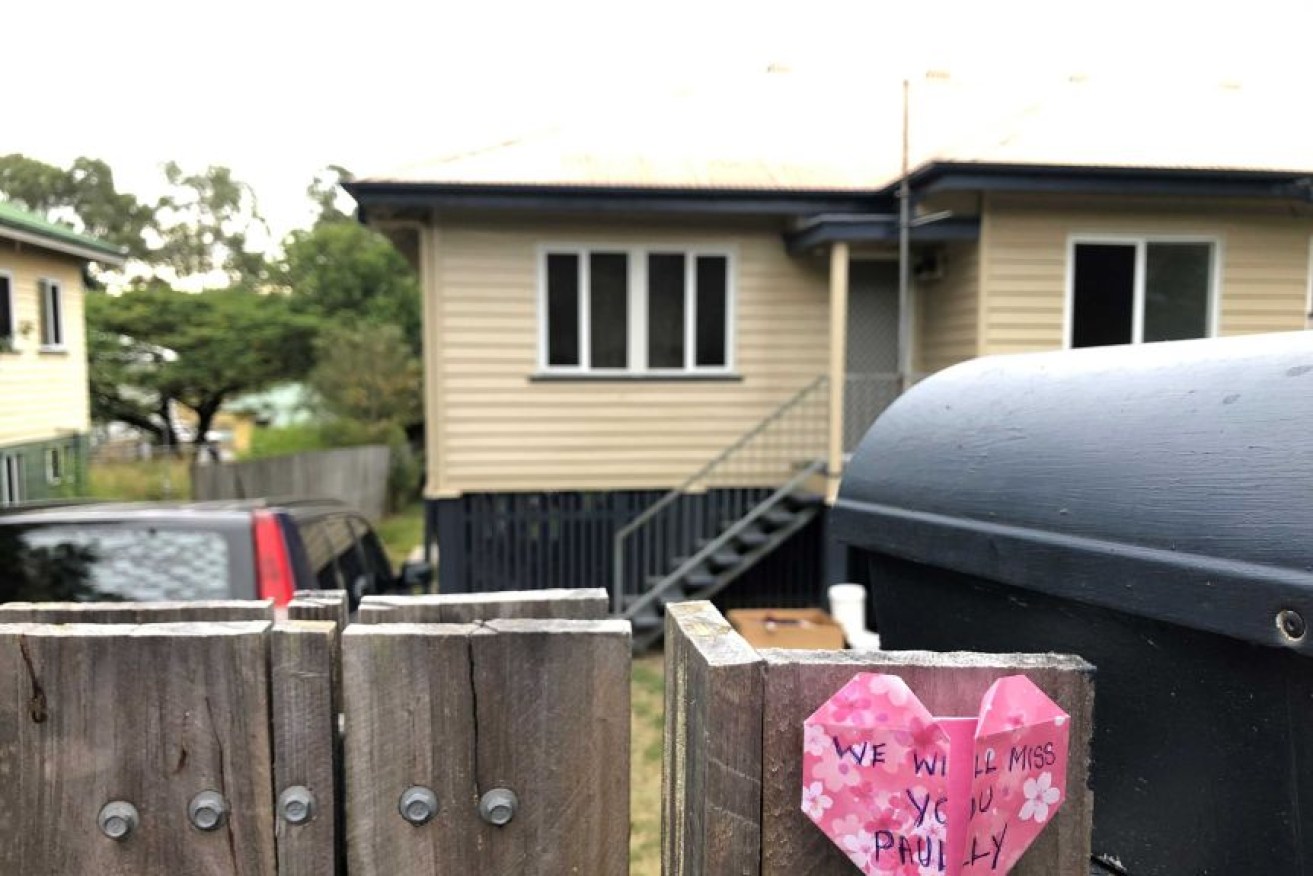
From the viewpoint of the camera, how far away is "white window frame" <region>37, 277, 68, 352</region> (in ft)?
57.5

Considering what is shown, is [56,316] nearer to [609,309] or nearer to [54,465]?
[54,465]

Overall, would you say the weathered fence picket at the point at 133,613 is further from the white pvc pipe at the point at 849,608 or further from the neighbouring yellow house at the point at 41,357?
the neighbouring yellow house at the point at 41,357

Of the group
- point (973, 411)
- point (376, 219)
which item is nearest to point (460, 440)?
point (376, 219)

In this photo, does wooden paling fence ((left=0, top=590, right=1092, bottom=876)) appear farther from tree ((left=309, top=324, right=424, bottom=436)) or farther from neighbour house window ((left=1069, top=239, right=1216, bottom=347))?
tree ((left=309, top=324, right=424, bottom=436))

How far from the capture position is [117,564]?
13.0 feet

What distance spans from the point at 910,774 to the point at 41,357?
20.1 metres

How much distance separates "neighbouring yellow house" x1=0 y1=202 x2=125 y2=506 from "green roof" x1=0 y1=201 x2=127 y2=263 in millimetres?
18

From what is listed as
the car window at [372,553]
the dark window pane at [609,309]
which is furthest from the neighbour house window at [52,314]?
the car window at [372,553]

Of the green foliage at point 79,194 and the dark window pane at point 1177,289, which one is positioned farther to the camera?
the green foliage at point 79,194

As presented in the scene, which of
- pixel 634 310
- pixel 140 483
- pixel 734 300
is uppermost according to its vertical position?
pixel 734 300

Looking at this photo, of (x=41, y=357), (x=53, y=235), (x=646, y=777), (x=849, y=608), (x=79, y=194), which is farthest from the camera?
(x=79, y=194)

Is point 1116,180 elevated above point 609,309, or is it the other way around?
point 1116,180

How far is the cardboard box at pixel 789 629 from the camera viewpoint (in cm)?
838

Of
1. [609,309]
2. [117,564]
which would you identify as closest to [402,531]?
[609,309]
